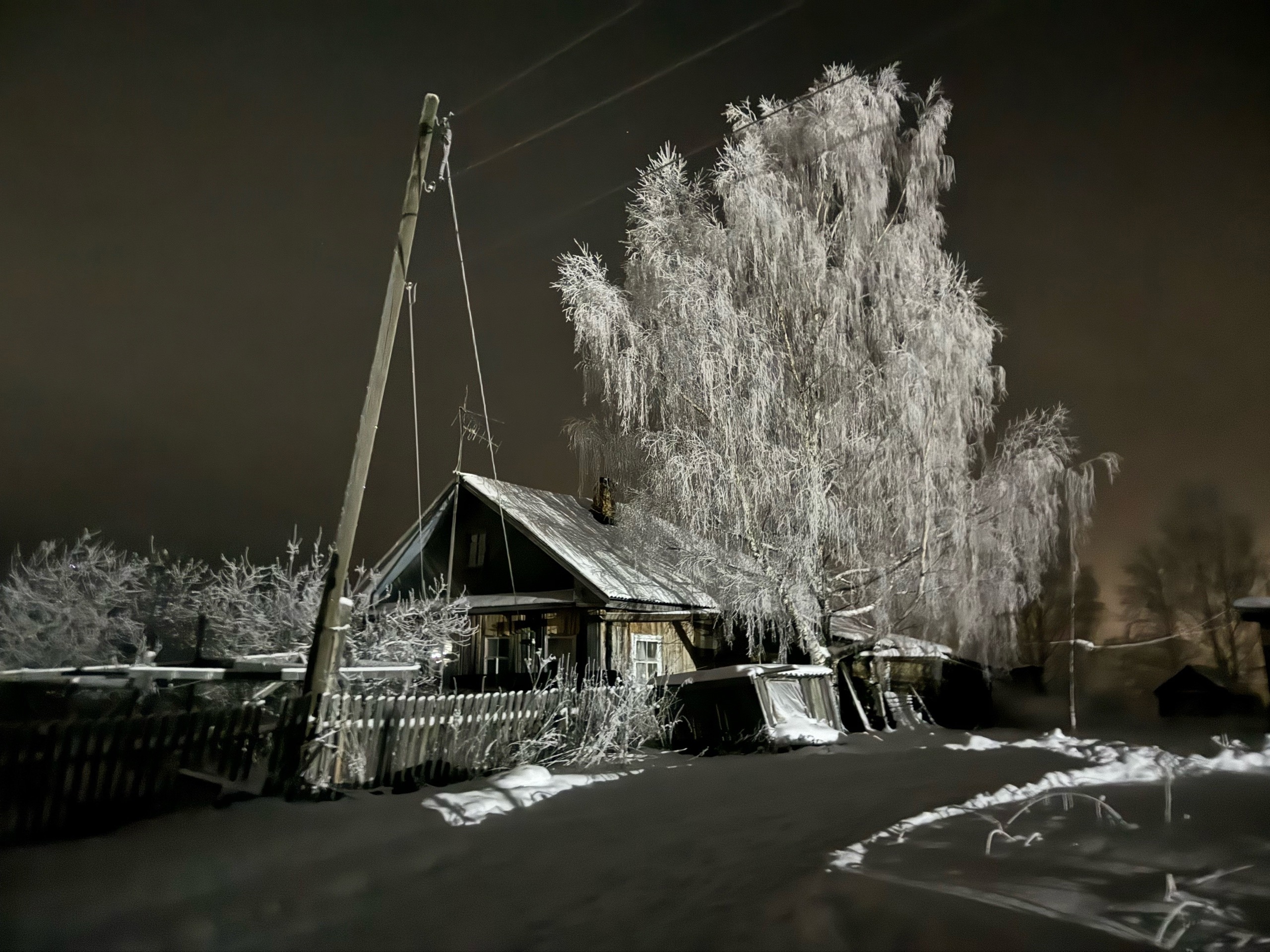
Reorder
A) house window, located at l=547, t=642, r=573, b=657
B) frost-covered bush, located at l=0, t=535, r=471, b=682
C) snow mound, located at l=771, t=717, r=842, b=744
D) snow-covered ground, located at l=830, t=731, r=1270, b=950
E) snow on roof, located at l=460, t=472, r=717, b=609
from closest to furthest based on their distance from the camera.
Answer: snow-covered ground, located at l=830, t=731, r=1270, b=950 < snow mound, located at l=771, t=717, r=842, b=744 < frost-covered bush, located at l=0, t=535, r=471, b=682 < snow on roof, located at l=460, t=472, r=717, b=609 < house window, located at l=547, t=642, r=573, b=657

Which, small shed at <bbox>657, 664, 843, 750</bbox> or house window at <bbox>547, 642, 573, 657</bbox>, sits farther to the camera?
house window at <bbox>547, 642, 573, 657</bbox>

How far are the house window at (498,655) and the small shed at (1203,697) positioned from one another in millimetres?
13454

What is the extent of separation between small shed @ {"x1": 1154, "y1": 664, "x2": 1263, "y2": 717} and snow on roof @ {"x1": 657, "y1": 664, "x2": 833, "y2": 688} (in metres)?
5.69

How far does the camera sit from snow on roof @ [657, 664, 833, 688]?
11.9 m

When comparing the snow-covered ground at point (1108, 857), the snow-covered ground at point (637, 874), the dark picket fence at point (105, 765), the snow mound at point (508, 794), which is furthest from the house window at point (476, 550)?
the snow-covered ground at point (1108, 857)

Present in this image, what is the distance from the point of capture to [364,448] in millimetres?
7801

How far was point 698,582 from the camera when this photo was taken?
15.9m

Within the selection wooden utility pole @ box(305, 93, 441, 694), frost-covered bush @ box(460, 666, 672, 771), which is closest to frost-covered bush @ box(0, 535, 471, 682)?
frost-covered bush @ box(460, 666, 672, 771)

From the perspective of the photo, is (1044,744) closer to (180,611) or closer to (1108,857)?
(1108,857)

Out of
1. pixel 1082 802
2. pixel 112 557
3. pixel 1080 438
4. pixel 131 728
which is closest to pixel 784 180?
pixel 1080 438

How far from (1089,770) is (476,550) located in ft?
49.3

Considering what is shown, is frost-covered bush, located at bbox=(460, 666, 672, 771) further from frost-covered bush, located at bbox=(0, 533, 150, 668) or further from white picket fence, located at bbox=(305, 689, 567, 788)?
frost-covered bush, located at bbox=(0, 533, 150, 668)

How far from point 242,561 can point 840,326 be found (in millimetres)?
12133

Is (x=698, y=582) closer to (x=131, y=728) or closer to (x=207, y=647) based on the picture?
(x=207, y=647)
